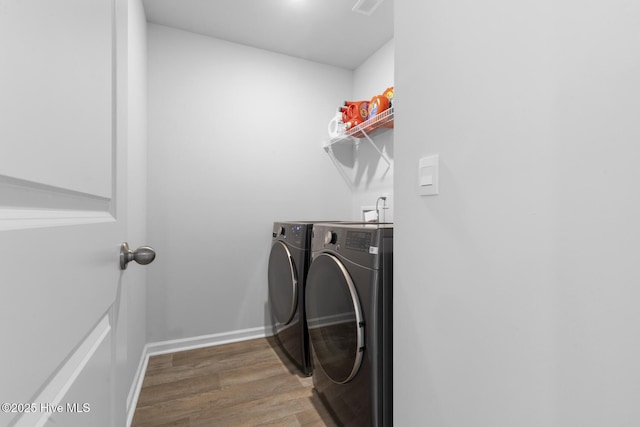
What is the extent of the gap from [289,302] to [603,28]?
1.80 m

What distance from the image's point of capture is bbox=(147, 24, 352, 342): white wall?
7.16ft

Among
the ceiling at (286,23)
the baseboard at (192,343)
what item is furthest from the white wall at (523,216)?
the baseboard at (192,343)

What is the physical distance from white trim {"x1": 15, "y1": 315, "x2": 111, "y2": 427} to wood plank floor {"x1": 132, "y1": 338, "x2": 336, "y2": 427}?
122 centimetres

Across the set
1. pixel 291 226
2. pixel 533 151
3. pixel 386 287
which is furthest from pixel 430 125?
pixel 291 226

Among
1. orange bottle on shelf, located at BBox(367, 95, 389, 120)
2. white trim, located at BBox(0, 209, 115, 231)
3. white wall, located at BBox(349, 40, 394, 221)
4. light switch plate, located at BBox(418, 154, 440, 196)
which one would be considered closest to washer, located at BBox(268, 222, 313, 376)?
white wall, located at BBox(349, 40, 394, 221)

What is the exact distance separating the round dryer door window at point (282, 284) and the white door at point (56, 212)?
128cm

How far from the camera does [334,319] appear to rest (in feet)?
4.35

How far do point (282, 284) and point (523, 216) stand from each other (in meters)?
1.66

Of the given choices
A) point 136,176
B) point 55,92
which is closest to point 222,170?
point 136,176

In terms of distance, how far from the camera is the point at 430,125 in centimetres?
86

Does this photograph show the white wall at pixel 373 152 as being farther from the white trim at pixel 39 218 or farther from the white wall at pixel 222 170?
the white trim at pixel 39 218

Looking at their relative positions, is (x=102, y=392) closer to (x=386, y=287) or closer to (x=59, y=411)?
(x=59, y=411)

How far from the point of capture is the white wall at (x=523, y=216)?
1.65 feet

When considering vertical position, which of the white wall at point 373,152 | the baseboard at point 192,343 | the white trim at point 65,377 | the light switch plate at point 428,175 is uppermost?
the white wall at point 373,152
